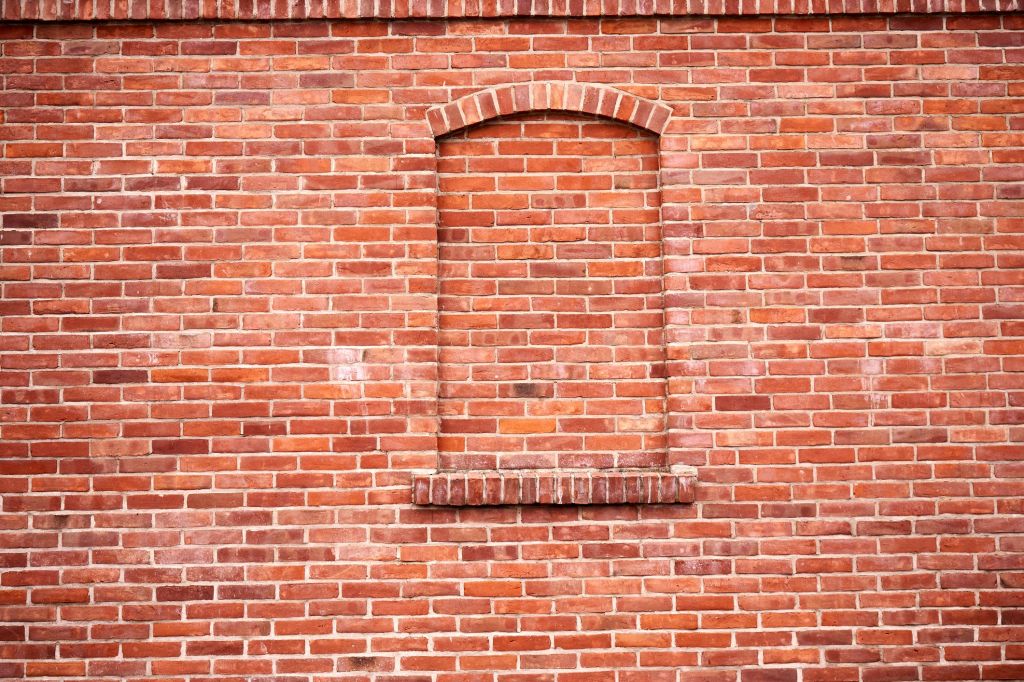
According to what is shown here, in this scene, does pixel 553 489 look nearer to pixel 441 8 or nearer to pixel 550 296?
pixel 550 296

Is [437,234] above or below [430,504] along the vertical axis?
above

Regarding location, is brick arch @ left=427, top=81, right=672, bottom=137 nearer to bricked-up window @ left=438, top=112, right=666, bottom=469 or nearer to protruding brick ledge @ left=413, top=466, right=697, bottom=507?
bricked-up window @ left=438, top=112, right=666, bottom=469

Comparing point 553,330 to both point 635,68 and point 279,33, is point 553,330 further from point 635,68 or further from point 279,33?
point 279,33

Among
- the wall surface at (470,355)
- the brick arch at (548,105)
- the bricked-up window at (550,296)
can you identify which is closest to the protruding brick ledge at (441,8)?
the wall surface at (470,355)

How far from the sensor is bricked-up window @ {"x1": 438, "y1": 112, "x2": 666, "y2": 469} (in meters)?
3.41

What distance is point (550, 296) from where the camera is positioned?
3459mm

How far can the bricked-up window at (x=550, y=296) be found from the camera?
341cm

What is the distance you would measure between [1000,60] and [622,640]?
122 inches

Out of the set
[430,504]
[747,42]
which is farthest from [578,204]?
[430,504]

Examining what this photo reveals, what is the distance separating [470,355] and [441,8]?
156cm

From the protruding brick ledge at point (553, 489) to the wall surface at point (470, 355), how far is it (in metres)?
0.08

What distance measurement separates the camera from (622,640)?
10.7 ft

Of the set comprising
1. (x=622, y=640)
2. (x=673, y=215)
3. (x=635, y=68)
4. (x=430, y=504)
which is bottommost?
(x=622, y=640)

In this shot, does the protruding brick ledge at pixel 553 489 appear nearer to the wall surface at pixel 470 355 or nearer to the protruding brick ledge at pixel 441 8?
the wall surface at pixel 470 355
